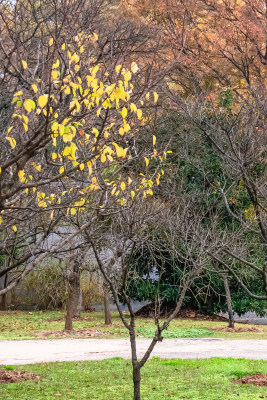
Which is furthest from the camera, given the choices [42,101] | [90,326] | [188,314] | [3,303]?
[3,303]

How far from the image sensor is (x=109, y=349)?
542 inches

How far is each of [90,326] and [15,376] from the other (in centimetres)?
986

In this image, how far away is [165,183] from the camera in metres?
21.5

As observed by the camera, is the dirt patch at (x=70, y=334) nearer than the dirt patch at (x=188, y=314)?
Yes

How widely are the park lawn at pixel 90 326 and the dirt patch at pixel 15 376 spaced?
6.50 metres

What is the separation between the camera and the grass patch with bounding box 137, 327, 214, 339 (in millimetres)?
17062

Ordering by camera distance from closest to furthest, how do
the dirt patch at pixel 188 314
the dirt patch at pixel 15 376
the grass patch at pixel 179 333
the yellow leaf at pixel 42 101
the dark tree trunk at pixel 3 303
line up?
the yellow leaf at pixel 42 101, the dirt patch at pixel 15 376, the grass patch at pixel 179 333, the dirt patch at pixel 188 314, the dark tree trunk at pixel 3 303

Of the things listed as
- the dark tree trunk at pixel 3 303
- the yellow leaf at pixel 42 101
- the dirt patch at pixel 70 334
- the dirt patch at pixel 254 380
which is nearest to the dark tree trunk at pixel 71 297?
the dirt patch at pixel 70 334

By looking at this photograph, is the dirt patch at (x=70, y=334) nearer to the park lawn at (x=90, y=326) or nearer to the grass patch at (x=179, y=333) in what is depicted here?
the park lawn at (x=90, y=326)

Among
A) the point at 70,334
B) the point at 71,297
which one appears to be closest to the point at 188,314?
the point at 71,297

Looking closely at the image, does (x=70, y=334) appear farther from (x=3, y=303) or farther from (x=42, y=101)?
(x=42, y=101)

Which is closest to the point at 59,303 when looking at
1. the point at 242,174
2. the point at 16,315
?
the point at 16,315

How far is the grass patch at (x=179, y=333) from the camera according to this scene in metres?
17.1

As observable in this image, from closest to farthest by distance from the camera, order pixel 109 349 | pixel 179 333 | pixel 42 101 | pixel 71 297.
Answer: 1. pixel 42 101
2. pixel 109 349
3. pixel 179 333
4. pixel 71 297
